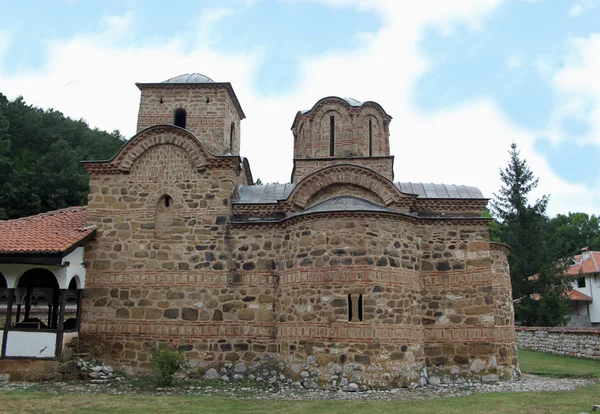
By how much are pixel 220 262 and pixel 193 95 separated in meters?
4.92

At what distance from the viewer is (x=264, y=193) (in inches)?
465

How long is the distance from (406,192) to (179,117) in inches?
249

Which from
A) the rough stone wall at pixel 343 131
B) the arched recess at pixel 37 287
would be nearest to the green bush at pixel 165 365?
the arched recess at pixel 37 287

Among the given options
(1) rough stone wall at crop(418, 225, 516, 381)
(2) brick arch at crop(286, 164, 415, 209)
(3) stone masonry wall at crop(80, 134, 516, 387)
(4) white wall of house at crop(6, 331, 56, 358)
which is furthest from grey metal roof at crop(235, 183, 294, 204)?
(4) white wall of house at crop(6, 331, 56, 358)

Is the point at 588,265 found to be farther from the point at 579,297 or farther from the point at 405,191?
the point at 405,191

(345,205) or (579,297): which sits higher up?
(345,205)

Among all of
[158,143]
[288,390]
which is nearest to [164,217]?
[158,143]

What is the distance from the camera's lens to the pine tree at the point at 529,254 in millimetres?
21594

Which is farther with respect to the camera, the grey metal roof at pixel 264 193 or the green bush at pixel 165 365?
the grey metal roof at pixel 264 193

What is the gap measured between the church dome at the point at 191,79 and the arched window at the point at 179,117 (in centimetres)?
85

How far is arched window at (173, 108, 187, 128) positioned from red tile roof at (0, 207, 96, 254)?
3.28 meters

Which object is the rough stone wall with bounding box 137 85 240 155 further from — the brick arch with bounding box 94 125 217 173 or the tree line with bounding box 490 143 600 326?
the tree line with bounding box 490 143 600 326

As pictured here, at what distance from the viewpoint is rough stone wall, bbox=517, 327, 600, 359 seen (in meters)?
13.9

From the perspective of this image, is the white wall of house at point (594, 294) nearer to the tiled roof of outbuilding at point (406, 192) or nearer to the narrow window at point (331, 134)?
the tiled roof of outbuilding at point (406, 192)
